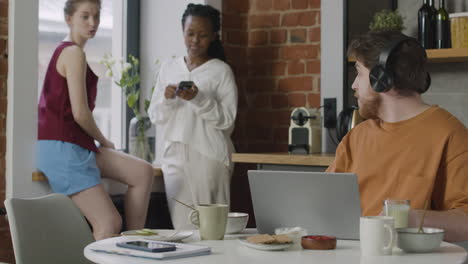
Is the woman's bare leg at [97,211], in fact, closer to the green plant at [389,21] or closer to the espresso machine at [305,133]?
the espresso machine at [305,133]

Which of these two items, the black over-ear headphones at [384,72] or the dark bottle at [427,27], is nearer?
the black over-ear headphones at [384,72]

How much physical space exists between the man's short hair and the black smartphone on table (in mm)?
948

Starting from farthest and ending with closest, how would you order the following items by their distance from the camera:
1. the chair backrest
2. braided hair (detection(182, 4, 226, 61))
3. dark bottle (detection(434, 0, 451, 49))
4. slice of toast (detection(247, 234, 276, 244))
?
braided hair (detection(182, 4, 226, 61)) → dark bottle (detection(434, 0, 451, 49)) → the chair backrest → slice of toast (detection(247, 234, 276, 244))

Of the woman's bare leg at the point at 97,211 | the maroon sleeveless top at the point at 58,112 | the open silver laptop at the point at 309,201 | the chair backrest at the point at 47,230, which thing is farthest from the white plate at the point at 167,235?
the maroon sleeveless top at the point at 58,112

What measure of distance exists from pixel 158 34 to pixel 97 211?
141cm

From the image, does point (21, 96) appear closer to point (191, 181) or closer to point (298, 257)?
point (191, 181)

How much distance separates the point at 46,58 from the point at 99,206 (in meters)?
0.99

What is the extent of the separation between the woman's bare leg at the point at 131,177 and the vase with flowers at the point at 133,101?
43 cm

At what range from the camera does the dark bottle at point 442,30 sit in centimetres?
363

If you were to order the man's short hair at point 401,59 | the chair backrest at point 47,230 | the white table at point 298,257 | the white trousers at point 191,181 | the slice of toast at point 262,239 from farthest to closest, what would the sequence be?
1. the white trousers at point 191,181
2. the man's short hair at point 401,59
3. the chair backrest at point 47,230
4. the slice of toast at point 262,239
5. the white table at point 298,257

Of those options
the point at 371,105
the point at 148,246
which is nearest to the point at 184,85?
the point at 371,105

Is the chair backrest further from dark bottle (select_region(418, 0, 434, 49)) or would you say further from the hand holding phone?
dark bottle (select_region(418, 0, 434, 49))

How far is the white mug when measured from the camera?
1.74 metres

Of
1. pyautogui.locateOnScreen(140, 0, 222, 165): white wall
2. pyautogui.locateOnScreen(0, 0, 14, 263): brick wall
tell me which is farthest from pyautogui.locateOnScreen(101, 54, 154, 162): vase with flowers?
pyautogui.locateOnScreen(0, 0, 14, 263): brick wall
